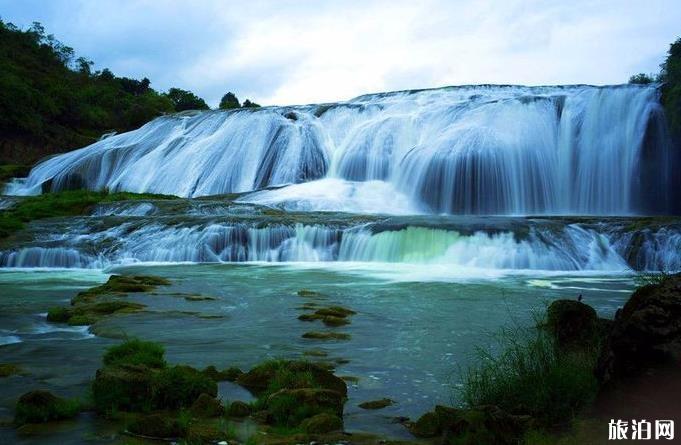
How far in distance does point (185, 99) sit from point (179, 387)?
88.6 m

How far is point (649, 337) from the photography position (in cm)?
483

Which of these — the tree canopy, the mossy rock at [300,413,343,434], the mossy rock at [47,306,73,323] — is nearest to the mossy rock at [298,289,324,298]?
the mossy rock at [47,306,73,323]

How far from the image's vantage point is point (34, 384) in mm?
6914

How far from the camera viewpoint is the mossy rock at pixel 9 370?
7.23m

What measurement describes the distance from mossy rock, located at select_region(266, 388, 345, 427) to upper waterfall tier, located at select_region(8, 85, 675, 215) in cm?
2621

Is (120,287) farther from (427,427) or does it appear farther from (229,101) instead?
(229,101)

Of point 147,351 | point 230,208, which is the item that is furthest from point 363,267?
point 147,351

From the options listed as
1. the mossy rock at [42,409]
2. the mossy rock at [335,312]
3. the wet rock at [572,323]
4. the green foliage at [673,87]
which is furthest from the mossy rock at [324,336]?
the green foliage at [673,87]

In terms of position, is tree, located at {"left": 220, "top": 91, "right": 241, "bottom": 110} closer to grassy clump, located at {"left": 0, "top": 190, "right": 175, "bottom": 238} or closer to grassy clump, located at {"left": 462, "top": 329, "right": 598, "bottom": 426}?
grassy clump, located at {"left": 0, "top": 190, "right": 175, "bottom": 238}

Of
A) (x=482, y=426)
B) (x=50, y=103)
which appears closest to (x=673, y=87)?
(x=482, y=426)

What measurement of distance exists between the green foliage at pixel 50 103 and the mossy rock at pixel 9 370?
166ft

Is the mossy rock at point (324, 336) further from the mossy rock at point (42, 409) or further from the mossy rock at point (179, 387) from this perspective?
the mossy rock at point (42, 409)

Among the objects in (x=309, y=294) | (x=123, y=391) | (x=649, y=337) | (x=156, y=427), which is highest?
(x=649, y=337)

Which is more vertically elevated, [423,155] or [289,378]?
[423,155]
